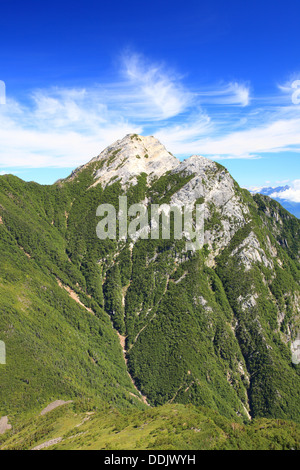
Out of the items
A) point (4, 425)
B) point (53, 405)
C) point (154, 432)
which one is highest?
point (154, 432)

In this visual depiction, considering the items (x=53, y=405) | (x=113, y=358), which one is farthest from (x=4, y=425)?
(x=113, y=358)

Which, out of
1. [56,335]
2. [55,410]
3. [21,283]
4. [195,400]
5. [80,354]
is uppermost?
[21,283]

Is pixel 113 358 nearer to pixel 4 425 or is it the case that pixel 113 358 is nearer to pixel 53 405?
pixel 53 405

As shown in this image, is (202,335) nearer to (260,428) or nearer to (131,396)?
(131,396)

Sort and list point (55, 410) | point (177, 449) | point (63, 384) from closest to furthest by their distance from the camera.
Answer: point (177, 449) → point (55, 410) → point (63, 384)

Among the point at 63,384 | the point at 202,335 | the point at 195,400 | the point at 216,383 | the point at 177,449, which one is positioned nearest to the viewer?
the point at 177,449

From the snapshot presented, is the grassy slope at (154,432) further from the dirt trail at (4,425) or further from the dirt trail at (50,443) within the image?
the dirt trail at (4,425)

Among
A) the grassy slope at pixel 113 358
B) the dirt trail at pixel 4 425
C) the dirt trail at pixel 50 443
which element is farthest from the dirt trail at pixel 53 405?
the dirt trail at pixel 50 443

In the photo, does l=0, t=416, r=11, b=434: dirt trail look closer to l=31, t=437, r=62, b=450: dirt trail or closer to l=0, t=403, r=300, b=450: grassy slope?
l=0, t=403, r=300, b=450: grassy slope

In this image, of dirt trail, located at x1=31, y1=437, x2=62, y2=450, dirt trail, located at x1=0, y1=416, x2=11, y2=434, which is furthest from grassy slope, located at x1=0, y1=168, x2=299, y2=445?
dirt trail, located at x1=31, y1=437, x2=62, y2=450

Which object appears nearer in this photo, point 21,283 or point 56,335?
point 56,335
